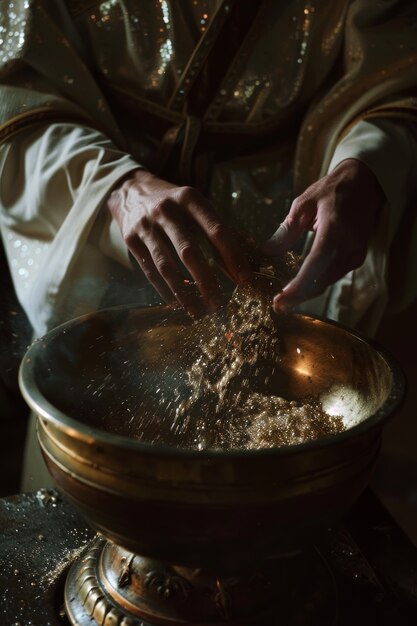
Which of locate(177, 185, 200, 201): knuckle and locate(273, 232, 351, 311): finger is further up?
locate(177, 185, 200, 201): knuckle

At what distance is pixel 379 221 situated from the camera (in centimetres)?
104

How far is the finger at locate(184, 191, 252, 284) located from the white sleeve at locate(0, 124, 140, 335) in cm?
24

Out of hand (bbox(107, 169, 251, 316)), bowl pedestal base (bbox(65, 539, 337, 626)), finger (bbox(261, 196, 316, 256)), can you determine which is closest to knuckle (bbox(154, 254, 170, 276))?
hand (bbox(107, 169, 251, 316))

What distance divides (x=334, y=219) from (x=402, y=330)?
428mm

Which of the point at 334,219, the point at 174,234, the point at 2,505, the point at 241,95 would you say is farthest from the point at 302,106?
the point at 2,505

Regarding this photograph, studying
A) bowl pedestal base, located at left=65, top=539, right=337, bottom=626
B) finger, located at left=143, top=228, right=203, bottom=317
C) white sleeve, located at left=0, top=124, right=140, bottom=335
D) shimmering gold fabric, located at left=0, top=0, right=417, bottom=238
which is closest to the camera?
bowl pedestal base, located at left=65, top=539, right=337, bottom=626

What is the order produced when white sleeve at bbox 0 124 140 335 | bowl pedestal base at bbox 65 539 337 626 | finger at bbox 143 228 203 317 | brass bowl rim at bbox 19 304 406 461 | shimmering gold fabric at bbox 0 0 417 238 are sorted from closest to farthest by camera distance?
brass bowl rim at bbox 19 304 406 461 < bowl pedestal base at bbox 65 539 337 626 < finger at bbox 143 228 203 317 < white sleeve at bbox 0 124 140 335 < shimmering gold fabric at bbox 0 0 417 238

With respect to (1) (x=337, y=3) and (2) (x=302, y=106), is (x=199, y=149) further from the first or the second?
(1) (x=337, y=3)

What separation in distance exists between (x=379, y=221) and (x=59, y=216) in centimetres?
50

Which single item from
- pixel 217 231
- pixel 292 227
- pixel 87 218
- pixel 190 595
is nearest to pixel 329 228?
pixel 292 227

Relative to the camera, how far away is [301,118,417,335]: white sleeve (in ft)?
3.40

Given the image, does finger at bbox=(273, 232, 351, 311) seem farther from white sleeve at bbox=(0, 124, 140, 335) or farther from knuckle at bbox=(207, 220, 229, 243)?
white sleeve at bbox=(0, 124, 140, 335)

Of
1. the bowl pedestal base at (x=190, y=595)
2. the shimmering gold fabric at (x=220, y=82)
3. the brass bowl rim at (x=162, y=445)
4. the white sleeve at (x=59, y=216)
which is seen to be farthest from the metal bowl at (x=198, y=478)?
the shimmering gold fabric at (x=220, y=82)

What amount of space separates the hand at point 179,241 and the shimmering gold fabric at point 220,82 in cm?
30
